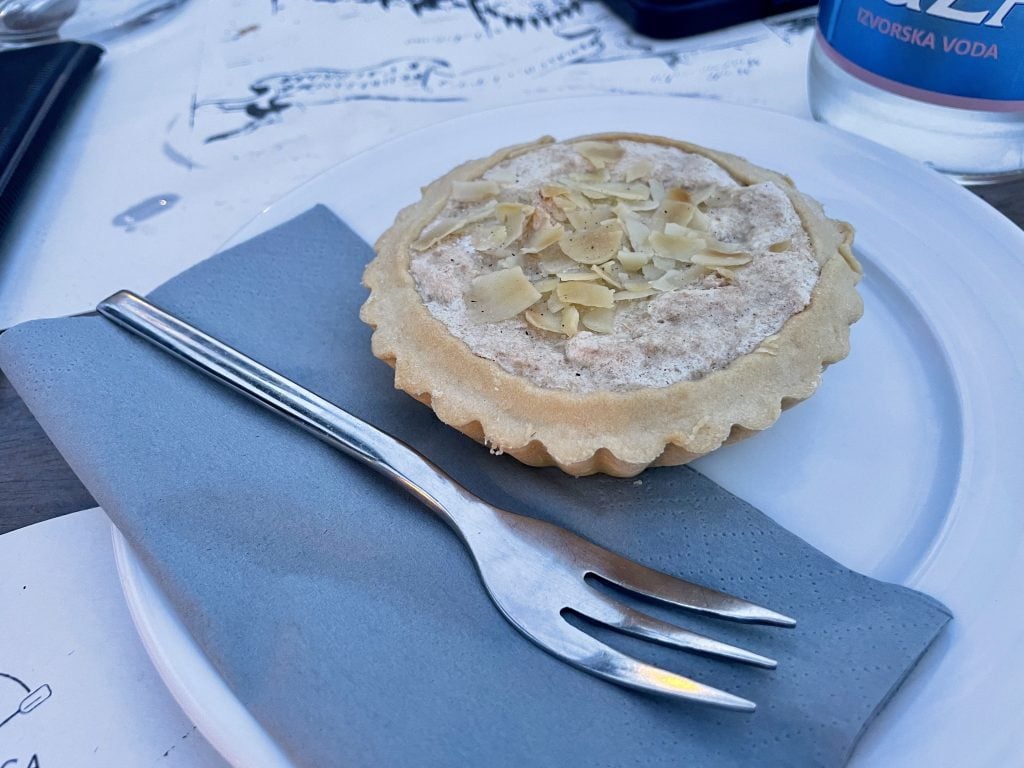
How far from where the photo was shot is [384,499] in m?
0.97

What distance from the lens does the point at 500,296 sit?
1070mm

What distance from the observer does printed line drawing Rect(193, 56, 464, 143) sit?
6.10ft

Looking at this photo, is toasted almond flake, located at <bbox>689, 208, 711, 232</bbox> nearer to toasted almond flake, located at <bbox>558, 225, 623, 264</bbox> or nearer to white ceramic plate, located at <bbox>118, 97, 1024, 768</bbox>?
toasted almond flake, located at <bbox>558, 225, 623, 264</bbox>

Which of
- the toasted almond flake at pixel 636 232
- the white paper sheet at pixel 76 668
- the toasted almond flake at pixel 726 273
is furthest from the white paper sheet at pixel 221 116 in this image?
the toasted almond flake at pixel 726 273

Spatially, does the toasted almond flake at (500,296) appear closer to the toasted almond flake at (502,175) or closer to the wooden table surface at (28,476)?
the toasted almond flake at (502,175)

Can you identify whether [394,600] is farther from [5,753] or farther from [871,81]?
[871,81]

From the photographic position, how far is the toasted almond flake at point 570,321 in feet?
3.38

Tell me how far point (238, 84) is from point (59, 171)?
19.0 inches

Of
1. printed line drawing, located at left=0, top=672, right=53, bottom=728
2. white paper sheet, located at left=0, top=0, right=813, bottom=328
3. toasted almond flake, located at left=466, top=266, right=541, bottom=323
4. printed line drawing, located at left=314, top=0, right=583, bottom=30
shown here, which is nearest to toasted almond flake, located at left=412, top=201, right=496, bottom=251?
toasted almond flake, located at left=466, top=266, right=541, bottom=323

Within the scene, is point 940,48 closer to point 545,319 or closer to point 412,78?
point 545,319

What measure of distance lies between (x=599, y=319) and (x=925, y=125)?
2.90ft

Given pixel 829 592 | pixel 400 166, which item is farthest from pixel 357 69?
pixel 829 592

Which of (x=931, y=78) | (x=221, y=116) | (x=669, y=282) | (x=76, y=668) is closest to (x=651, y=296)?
(x=669, y=282)

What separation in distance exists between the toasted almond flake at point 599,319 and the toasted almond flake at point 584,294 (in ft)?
0.04
